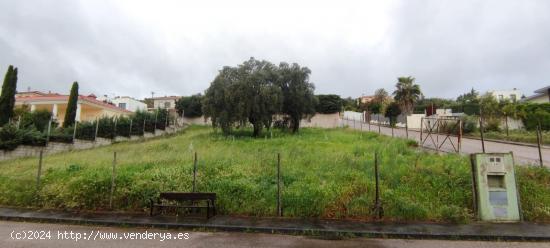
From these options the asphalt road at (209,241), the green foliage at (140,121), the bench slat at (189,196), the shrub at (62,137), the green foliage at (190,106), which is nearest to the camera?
the asphalt road at (209,241)

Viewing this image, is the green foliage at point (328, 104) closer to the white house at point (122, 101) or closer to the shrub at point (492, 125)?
the shrub at point (492, 125)

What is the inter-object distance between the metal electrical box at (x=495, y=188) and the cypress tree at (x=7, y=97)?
30.4 metres

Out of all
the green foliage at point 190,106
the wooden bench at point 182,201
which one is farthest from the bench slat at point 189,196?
the green foliage at point 190,106

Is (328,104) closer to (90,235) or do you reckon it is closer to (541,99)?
(541,99)

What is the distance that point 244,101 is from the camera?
82.9 feet

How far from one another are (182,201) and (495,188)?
8.02m

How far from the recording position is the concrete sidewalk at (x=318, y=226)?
679 centimetres

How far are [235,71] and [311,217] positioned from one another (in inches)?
809

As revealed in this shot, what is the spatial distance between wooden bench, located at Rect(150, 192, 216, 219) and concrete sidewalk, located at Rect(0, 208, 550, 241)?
0.31 metres

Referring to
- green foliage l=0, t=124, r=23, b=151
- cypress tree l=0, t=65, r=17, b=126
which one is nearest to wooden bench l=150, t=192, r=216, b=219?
green foliage l=0, t=124, r=23, b=151

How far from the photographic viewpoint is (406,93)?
48.9 metres

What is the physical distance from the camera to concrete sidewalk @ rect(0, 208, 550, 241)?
6785 mm

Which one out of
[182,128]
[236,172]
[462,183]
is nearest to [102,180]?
[236,172]

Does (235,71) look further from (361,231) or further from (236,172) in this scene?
(361,231)
